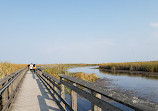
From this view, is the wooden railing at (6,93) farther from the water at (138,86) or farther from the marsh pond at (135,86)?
the water at (138,86)

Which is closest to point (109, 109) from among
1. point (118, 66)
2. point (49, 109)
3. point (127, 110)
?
point (49, 109)

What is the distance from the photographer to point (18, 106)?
265 inches

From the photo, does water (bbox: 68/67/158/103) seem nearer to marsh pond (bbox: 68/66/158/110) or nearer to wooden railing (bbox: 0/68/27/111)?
marsh pond (bbox: 68/66/158/110)

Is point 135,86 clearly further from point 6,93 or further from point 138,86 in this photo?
point 6,93

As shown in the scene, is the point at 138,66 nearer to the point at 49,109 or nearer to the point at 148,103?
the point at 49,109

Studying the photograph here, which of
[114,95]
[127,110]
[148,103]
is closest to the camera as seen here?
[148,103]

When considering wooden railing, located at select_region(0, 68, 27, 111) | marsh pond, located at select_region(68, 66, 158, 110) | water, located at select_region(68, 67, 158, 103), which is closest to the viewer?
wooden railing, located at select_region(0, 68, 27, 111)

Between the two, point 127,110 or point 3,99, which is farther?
point 127,110

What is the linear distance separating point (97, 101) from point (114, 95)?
656 millimetres

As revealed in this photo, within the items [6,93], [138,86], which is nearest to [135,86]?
[138,86]

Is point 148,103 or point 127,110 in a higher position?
point 148,103

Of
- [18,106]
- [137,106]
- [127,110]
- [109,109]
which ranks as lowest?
[127,110]

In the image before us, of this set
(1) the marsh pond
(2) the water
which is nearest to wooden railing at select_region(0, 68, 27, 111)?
(1) the marsh pond

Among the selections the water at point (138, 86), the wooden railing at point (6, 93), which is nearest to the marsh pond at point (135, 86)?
the water at point (138, 86)
